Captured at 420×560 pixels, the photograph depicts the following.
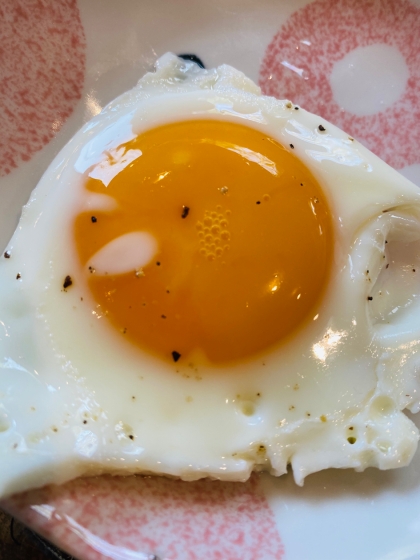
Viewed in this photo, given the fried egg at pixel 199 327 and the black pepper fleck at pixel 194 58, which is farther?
the black pepper fleck at pixel 194 58

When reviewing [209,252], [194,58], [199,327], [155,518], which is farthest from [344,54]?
[155,518]

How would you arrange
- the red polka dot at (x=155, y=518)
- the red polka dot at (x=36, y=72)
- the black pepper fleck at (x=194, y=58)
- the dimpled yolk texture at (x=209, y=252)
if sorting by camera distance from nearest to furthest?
the red polka dot at (x=155, y=518), the dimpled yolk texture at (x=209, y=252), the red polka dot at (x=36, y=72), the black pepper fleck at (x=194, y=58)

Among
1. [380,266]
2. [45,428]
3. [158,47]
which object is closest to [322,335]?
[380,266]

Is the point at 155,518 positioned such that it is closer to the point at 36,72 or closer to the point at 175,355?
the point at 175,355

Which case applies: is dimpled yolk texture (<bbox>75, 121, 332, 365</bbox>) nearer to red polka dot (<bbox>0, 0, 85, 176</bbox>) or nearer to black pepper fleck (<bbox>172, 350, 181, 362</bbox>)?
black pepper fleck (<bbox>172, 350, 181, 362</bbox>)

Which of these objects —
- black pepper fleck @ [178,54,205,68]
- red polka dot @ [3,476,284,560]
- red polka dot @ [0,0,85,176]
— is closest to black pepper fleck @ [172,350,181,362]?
red polka dot @ [3,476,284,560]

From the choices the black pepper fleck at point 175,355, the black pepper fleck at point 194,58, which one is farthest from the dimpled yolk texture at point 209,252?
the black pepper fleck at point 194,58

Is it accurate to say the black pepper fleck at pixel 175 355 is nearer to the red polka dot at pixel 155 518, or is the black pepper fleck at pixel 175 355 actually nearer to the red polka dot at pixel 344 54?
the red polka dot at pixel 155 518
